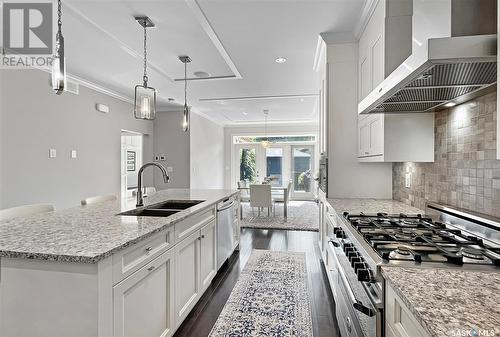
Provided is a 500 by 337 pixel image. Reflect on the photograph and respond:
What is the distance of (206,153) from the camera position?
7820 millimetres

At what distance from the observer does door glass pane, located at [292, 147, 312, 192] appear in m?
9.23

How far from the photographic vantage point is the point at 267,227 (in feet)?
17.4

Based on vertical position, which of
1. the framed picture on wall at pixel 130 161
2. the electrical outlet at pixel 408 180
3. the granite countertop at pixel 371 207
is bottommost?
the granite countertop at pixel 371 207

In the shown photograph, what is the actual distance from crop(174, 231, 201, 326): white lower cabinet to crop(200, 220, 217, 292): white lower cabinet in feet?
0.37

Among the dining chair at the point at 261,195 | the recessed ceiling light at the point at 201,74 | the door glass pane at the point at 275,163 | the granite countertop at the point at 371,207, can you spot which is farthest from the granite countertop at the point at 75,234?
the door glass pane at the point at 275,163

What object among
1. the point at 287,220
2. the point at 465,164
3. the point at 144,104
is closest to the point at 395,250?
the point at 465,164

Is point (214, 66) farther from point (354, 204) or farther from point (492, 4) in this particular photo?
point (492, 4)

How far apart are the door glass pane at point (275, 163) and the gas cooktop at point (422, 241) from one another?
7521 millimetres

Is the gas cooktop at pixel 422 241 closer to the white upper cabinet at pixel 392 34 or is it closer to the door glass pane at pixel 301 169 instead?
the white upper cabinet at pixel 392 34

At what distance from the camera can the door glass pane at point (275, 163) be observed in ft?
30.8

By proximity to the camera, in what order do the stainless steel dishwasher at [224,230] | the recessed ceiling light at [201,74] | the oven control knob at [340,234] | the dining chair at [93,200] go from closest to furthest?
the oven control knob at [340,234] < the dining chair at [93,200] < the stainless steel dishwasher at [224,230] < the recessed ceiling light at [201,74]

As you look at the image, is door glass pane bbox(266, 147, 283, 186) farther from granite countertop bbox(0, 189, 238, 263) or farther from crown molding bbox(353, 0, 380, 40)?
granite countertop bbox(0, 189, 238, 263)

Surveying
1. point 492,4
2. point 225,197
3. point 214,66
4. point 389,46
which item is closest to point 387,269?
point 492,4

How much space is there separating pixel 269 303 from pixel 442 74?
85.6 inches
